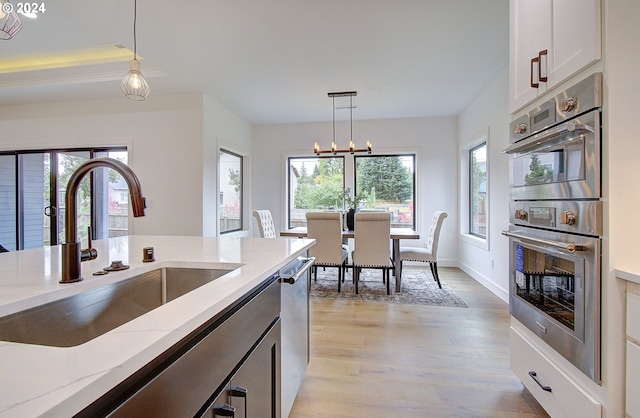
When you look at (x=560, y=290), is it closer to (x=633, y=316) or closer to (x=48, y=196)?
(x=633, y=316)

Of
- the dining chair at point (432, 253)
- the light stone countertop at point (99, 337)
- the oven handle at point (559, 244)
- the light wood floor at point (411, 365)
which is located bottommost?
the light wood floor at point (411, 365)

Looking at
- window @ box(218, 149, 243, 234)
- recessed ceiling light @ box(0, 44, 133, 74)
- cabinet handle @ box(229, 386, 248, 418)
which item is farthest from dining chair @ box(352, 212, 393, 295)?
recessed ceiling light @ box(0, 44, 133, 74)

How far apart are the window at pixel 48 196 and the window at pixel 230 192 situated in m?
1.34

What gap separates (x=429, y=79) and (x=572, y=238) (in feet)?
9.36

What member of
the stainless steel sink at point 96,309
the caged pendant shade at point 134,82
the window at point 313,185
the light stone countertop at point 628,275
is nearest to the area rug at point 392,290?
the window at point 313,185

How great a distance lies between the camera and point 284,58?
299cm

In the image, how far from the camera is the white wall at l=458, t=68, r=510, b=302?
3225 millimetres

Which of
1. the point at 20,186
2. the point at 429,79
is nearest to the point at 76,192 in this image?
the point at 429,79

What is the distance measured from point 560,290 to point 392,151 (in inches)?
159

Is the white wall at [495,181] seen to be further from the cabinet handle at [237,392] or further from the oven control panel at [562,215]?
the cabinet handle at [237,392]

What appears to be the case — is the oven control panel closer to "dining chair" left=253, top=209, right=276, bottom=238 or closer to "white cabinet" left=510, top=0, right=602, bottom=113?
"white cabinet" left=510, top=0, right=602, bottom=113

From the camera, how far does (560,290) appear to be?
134 centimetres

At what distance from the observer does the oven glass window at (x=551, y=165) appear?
3.89ft

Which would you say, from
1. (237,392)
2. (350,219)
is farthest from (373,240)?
(237,392)
